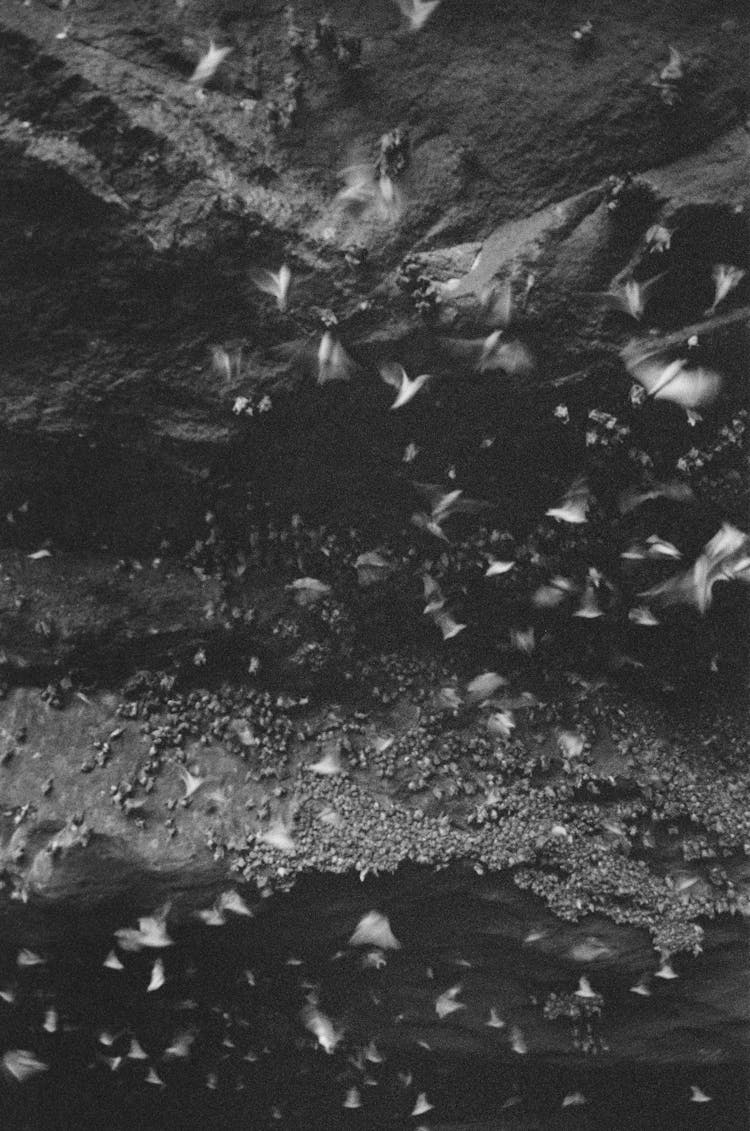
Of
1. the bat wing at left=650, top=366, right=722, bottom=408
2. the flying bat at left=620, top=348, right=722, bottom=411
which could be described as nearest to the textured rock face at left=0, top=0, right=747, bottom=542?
the flying bat at left=620, top=348, right=722, bottom=411

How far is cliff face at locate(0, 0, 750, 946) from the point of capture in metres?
3.16

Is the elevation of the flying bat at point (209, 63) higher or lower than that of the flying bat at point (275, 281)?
higher

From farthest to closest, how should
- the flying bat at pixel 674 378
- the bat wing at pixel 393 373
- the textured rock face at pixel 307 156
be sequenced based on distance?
the bat wing at pixel 393 373, the flying bat at pixel 674 378, the textured rock face at pixel 307 156

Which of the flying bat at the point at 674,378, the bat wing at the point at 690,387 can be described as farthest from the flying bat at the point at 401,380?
the bat wing at the point at 690,387

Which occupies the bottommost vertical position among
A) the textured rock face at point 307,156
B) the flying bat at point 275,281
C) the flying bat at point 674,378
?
the flying bat at point 674,378

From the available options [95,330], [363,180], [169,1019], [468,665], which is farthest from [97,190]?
[169,1019]

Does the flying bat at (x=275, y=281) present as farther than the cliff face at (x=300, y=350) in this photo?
Yes

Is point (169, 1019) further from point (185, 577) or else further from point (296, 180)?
point (296, 180)

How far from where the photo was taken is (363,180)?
329 cm

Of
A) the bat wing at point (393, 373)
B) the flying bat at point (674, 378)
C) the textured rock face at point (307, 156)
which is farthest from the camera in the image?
the bat wing at point (393, 373)

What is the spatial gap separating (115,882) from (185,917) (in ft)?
1.20

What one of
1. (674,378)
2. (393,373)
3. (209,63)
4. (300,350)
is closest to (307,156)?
(209,63)

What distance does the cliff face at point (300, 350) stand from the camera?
3.16 metres

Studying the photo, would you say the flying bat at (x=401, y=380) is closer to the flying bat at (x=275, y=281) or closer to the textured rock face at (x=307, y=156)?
the textured rock face at (x=307, y=156)
